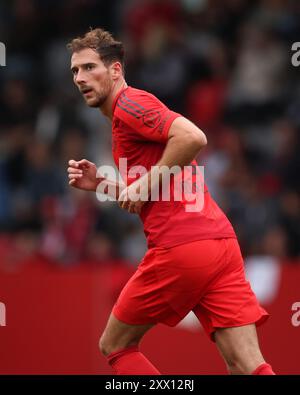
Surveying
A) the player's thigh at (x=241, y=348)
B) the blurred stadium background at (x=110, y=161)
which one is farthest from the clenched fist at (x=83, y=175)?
the blurred stadium background at (x=110, y=161)

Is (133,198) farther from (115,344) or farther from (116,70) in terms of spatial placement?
(115,344)

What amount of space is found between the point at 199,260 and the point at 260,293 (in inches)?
122

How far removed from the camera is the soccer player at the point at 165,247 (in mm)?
4984

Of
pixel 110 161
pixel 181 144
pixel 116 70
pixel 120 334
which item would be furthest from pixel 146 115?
pixel 110 161

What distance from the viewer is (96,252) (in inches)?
353

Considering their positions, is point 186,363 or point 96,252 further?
point 96,252

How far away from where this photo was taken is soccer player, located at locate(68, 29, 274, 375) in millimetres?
4984

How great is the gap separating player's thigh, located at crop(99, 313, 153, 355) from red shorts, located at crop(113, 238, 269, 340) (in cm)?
12

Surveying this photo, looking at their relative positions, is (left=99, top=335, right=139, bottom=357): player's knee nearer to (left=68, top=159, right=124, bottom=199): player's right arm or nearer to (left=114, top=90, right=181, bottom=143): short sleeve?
(left=68, top=159, right=124, bottom=199): player's right arm

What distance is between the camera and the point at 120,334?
17.5 ft

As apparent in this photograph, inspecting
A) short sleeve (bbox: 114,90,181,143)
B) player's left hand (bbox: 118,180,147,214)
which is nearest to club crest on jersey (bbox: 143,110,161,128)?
short sleeve (bbox: 114,90,181,143)

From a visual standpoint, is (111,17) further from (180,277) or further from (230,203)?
(180,277)

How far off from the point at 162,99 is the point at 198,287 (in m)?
5.75

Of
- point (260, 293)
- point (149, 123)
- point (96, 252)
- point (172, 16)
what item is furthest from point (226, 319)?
point (172, 16)
